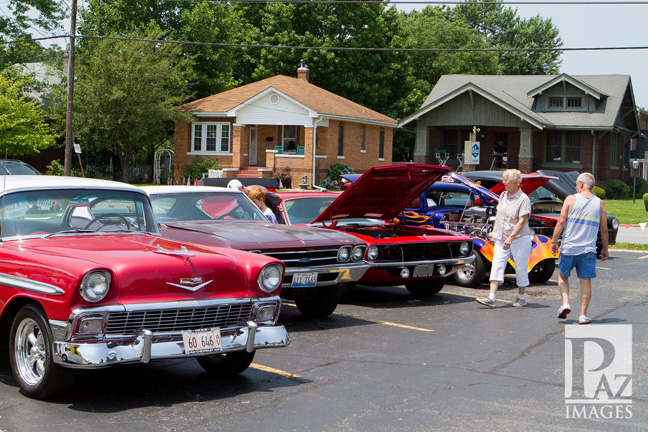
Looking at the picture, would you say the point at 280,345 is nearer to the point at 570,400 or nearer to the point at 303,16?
the point at 570,400

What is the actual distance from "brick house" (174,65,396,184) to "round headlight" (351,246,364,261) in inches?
1143

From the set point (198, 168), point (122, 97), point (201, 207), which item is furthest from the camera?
point (198, 168)

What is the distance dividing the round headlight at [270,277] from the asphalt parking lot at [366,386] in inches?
32.7

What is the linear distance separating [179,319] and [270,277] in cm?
90

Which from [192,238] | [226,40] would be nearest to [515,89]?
[226,40]

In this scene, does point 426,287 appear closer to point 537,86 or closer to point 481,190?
point 481,190

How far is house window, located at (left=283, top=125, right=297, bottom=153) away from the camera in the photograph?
40688 mm

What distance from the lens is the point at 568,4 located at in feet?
81.6

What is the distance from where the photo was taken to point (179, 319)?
564 centimetres

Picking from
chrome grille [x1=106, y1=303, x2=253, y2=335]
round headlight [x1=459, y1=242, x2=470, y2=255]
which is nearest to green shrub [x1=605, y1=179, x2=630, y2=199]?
round headlight [x1=459, y1=242, x2=470, y2=255]

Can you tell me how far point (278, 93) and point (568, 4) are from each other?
56.3 ft

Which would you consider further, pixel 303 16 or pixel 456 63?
pixel 456 63

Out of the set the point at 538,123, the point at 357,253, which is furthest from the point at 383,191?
the point at 538,123

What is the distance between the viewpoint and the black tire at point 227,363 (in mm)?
6414
